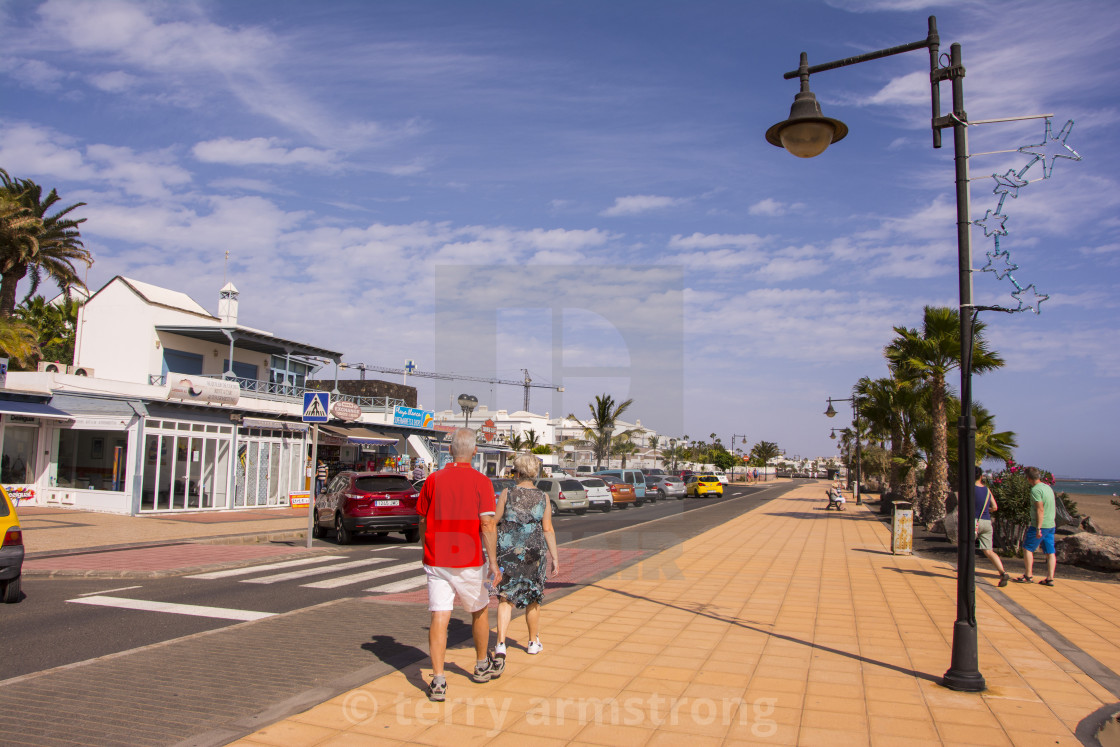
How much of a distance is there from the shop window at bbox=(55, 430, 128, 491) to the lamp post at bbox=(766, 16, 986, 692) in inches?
893

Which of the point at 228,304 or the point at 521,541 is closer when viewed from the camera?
the point at 521,541

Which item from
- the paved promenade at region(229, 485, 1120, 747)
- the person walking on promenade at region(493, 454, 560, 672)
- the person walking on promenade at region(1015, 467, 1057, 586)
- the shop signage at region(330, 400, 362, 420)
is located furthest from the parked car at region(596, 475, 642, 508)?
the person walking on promenade at region(493, 454, 560, 672)

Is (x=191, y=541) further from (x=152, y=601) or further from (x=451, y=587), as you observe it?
(x=451, y=587)

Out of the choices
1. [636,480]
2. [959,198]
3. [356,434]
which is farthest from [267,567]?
[636,480]

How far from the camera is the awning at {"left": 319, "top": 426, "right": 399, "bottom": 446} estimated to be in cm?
2983

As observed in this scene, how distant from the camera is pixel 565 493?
2966 cm

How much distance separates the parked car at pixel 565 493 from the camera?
29328 millimetres

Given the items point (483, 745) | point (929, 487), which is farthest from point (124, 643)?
point (929, 487)

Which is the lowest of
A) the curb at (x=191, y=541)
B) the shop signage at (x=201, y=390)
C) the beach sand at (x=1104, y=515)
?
the beach sand at (x=1104, y=515)

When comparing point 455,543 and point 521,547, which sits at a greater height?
point 455,543

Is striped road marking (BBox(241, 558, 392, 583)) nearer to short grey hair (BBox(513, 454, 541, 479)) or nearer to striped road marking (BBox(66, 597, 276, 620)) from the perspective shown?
striped road marking (BBox(66, 597, 276, 620))

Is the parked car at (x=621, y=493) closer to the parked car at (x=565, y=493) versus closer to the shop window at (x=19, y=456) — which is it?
the parked car at (x=565, y=493)

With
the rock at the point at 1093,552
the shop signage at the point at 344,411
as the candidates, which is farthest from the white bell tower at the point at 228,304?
the rock at the point at 1093,552

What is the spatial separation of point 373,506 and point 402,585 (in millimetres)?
6201
